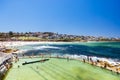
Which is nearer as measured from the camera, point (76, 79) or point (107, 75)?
point (76, 79)

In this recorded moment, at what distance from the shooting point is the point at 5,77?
116 feet

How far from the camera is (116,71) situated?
42719mm

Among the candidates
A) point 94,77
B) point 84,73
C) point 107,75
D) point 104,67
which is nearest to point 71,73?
point 84,73

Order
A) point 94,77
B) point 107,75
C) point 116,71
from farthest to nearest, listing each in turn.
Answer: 1. point 116,71
2. point 107,75
3. point 94,77

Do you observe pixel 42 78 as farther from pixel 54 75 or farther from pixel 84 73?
pixel 84 73

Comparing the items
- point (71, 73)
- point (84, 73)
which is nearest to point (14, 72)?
point (71, 73)

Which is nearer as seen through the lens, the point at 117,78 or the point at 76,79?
the point at 76,79

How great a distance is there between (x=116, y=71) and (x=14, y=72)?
24343 mm

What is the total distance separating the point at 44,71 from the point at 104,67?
53.3 ft

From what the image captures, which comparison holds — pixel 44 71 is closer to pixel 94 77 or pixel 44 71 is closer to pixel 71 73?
pixel 71 73

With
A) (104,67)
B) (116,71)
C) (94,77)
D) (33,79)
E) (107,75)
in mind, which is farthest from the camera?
(104,67)

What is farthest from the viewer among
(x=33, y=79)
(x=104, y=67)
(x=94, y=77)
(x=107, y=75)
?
(x=104, y=67)

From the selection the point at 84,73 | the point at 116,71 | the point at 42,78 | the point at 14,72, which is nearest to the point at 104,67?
the point at 116,71

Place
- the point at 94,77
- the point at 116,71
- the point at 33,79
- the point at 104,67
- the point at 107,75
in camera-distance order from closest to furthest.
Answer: the point at 33,79, the point at 94,77, the point at 107,75, the point at 116,71, the point at 104,67
